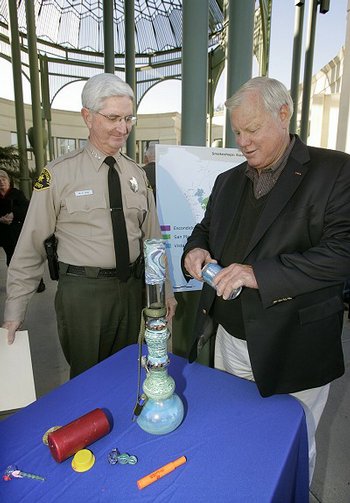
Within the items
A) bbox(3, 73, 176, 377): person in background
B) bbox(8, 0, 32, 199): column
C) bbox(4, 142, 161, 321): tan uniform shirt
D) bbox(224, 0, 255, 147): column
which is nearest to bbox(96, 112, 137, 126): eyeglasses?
bbox(3, 73, 176, 377): person in background

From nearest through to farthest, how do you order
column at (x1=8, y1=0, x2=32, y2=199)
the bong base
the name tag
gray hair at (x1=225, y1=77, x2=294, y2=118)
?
the bong base
gray hair at (x1=225, y1=77, x2=294, y2=118)
the name tag
column at (x1=8, y1=0, x2=32, y2=199)

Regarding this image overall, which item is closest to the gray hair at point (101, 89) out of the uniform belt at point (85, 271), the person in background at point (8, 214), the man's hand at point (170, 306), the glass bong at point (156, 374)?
the uniform belt at point (85, 271)

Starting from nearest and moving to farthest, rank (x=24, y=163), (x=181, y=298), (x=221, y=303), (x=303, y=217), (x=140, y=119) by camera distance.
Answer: (x=303, y=217) → (x=221, y=303) → (x=181, y=298) → (x=24, y=163) → (x=140, y=119)

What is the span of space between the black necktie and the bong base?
822 mm

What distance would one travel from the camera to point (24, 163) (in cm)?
978

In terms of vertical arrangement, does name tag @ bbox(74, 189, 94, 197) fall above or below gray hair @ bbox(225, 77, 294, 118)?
below

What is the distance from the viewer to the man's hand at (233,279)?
41.4 inches

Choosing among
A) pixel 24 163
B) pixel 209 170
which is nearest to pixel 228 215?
pixel 209 170

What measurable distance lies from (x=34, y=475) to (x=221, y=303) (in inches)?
34.5

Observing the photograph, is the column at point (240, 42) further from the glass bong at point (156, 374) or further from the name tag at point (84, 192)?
the glass bong at point (156, 374)

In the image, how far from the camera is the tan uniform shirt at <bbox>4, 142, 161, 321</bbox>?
1.54m

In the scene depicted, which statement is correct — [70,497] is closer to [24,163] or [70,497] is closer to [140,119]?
[24,163]

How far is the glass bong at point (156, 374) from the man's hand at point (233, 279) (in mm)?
247

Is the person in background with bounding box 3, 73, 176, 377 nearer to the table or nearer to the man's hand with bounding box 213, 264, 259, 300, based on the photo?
the table
